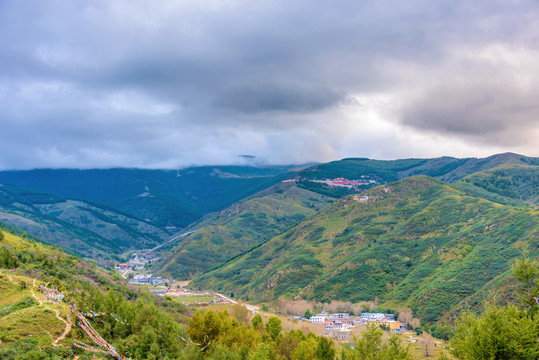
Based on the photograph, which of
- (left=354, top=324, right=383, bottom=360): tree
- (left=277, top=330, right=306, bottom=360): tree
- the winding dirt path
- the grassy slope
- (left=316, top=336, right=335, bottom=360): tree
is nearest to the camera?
(left=354, top=324, right=383, bottom=360): tree

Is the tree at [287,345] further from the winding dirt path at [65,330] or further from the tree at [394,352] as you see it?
the winding dirt path at [65,330]

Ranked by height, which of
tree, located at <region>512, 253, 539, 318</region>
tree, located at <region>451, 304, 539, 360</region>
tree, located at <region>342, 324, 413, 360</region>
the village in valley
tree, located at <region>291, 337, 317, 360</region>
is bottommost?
the village in valley

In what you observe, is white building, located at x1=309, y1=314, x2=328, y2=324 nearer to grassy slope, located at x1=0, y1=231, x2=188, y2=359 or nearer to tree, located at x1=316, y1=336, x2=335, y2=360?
tree, located at x1=316, y1=336, x2=335, y2=360

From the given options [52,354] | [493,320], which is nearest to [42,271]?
[52,354]

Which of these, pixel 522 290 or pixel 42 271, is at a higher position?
pixel 522 290

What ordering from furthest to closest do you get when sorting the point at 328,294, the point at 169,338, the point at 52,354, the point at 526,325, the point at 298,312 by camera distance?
the point at 328,294 → the point at 298,312 → the point at 169,338 → the point at 52,354 → the point at 526,325

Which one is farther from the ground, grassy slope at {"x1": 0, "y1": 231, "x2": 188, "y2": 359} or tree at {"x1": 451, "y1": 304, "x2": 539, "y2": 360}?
tree at {"x1": 451, "y1": 304, "x2": 539, "y2": 360}

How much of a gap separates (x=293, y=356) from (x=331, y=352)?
23.5ft

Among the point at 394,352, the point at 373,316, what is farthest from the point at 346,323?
the point at 394,352

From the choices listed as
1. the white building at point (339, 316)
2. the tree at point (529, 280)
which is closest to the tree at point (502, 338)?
the tree at point (529, 280)

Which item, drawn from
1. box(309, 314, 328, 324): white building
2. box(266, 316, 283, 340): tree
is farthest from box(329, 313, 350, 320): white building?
box(266, 316, 283, 340): tree

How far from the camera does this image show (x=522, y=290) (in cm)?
4522

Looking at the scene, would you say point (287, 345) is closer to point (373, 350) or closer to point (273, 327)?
point (273, 327)

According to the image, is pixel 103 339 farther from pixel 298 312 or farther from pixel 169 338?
pixel 298 312
